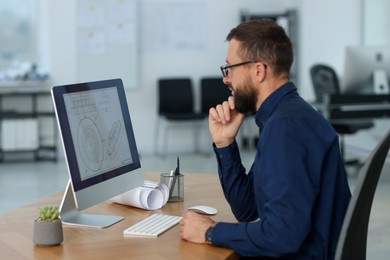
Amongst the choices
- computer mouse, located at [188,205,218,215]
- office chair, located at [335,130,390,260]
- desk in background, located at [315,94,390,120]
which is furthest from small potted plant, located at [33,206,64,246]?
desk in background, located at [315,94,390,120]

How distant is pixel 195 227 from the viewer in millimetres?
2066

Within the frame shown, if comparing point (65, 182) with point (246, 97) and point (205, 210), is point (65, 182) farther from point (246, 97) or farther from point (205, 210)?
point (246, 97)

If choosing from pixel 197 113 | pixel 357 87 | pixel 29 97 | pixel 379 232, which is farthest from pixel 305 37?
pixel 379 232

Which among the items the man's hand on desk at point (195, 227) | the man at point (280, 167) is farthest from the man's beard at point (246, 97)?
the man's hand on desk at point (195, 227)

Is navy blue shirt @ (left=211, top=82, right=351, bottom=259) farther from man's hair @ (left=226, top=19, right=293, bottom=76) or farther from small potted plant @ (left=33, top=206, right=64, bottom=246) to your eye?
small potted plant @ (left=33, top=206, right=64, bottom=246)

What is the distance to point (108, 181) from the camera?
7.70 feet

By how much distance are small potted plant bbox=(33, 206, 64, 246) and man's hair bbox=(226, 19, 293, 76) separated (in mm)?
737

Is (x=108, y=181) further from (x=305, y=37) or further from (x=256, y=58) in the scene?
(x=305, y=37)

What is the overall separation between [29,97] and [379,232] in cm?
467

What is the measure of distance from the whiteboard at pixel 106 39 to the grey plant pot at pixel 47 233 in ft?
20.1

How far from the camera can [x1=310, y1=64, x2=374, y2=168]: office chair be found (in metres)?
6.92

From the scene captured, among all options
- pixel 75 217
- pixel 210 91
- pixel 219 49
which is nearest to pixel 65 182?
pixel 210 91

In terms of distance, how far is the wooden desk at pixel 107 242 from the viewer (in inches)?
77.0

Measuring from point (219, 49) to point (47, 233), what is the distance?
6715mm
